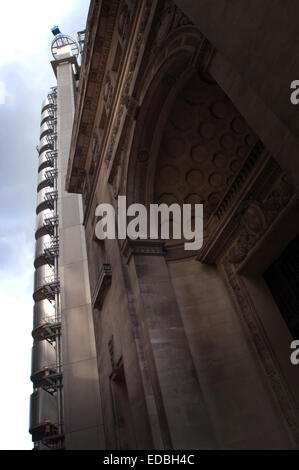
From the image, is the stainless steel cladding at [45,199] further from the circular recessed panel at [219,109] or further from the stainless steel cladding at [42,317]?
the circular recessed panel at [219,109]

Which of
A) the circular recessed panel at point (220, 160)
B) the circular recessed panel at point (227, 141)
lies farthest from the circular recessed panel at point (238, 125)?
the circular recessed panel at point (220, 160)

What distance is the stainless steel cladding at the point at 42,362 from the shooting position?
2297 centimetres

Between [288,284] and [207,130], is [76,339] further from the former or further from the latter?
[288,284]

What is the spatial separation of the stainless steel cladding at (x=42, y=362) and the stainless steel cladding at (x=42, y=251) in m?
6.58

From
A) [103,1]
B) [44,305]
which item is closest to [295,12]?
[103,1]

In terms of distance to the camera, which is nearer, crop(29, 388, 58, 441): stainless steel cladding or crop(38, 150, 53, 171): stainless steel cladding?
crop(29, 388, 58, 441): stainless steel cladding

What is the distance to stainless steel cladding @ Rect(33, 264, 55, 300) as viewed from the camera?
27094 mm

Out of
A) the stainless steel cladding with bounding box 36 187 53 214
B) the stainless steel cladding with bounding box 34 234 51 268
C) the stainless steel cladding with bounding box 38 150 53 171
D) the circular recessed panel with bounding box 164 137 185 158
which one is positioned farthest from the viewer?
the stainless steel cladding with bounding box 38 150 53 171

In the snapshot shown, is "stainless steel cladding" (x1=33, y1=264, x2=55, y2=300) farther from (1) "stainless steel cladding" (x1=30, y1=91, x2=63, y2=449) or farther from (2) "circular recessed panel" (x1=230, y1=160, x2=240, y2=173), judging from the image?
(2) "circular recessed panel" (x1=230, y1=160, x2=240, y2=173)

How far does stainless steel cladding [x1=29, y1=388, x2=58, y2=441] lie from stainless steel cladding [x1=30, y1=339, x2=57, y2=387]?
0.96 metres

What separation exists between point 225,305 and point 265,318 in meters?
1.25

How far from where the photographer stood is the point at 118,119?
12039mm

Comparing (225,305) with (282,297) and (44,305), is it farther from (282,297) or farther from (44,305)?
(44,305)

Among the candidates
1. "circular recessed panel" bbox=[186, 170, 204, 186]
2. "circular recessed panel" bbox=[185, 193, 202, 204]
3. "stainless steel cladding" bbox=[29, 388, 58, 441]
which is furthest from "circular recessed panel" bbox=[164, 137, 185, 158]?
"stainless steel cladding" bbox=[29, 388, 58, 441]
